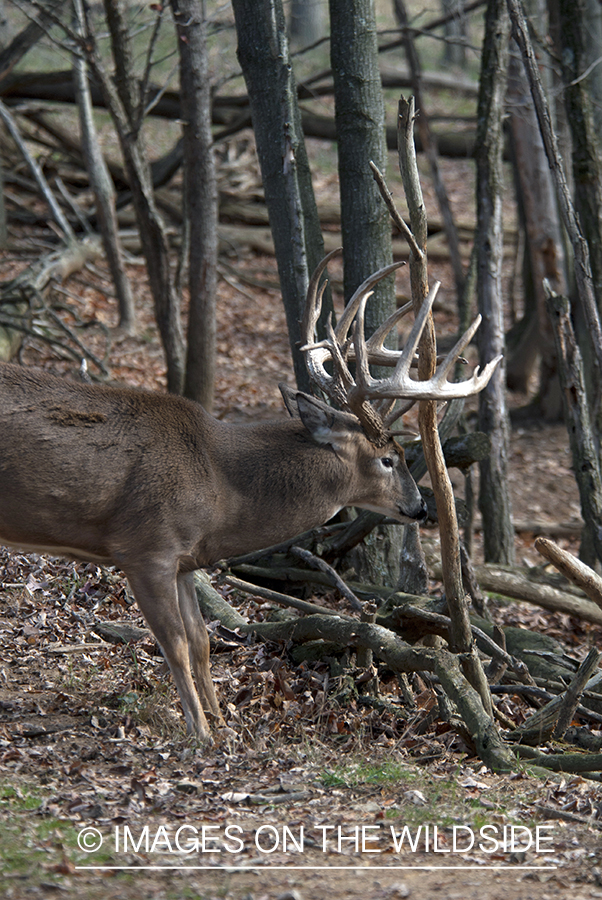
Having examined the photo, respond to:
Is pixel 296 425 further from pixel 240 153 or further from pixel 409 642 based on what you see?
pixel 240 153

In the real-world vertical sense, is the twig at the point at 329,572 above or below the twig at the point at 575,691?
above

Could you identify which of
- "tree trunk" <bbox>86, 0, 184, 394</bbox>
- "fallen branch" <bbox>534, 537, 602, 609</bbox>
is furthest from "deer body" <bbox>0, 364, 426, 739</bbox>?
"tree trunk" <bbox>86, 0, 184, 394</bbox>

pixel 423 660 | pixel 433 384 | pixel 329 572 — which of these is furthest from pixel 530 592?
pixel 433 384

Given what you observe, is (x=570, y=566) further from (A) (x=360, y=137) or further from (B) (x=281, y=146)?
(B) (x=281, y=146)

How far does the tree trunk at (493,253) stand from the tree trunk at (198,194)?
9.84 ft

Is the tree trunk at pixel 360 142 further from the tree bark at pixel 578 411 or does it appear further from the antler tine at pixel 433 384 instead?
the antler tine at pixel 433 384

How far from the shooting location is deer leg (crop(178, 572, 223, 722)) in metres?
6.30

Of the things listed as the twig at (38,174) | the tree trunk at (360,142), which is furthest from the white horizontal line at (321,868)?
the twig at (38,174)

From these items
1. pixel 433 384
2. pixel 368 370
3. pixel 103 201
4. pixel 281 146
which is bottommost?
pixel 433 384

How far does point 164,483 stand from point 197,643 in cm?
119

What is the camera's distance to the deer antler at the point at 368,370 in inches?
220

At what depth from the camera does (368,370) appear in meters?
6.37

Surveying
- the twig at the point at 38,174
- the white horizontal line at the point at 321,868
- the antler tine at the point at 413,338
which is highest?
the twig at the point at 38,174

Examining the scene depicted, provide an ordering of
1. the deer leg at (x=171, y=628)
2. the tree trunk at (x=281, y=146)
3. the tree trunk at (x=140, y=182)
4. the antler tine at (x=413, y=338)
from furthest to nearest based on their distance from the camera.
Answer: the tree trunk at (x=140, y=182)
the tree trunk at (x=281, y=146)
the deer leg at (x=171, y=628)
the antler tine at (x=413, y=338)
